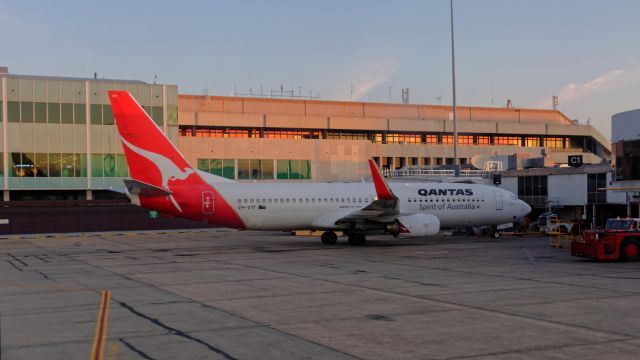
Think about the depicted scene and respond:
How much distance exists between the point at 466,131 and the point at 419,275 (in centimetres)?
6356

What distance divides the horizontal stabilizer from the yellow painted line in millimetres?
15723

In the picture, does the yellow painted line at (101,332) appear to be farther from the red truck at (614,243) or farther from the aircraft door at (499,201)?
the aircraft door at (499,201)

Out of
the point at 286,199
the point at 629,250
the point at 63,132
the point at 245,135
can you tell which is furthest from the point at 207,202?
the point at 245,135

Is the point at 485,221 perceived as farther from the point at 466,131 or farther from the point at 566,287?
the point at 466,131

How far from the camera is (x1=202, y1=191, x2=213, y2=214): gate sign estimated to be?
36.8 meters

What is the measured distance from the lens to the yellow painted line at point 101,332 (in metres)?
12.2

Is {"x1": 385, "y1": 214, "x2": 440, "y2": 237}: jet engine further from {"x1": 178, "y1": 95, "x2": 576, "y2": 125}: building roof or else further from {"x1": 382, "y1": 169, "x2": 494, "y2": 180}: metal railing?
{"x1": 178, "y1": 95, "x2": 576, "y2": 125}: building roof

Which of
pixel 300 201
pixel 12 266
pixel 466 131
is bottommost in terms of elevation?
pixel 12 266

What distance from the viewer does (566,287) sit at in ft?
66.5

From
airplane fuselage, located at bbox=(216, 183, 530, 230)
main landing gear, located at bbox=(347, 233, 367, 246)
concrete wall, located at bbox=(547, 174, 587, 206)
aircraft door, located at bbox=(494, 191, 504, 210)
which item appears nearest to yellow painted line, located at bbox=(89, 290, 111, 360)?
airplane fuselage, located at bbox=(216, 183, 530, 230)

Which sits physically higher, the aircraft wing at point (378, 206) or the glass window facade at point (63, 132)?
the glass window facade at point (63, 132)

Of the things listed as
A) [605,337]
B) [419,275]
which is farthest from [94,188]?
[605,337]

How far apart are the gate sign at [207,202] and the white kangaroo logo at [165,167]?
125cm

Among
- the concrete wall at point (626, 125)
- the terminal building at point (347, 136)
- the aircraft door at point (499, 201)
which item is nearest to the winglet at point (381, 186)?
the aircraft door at point (499, 201)
